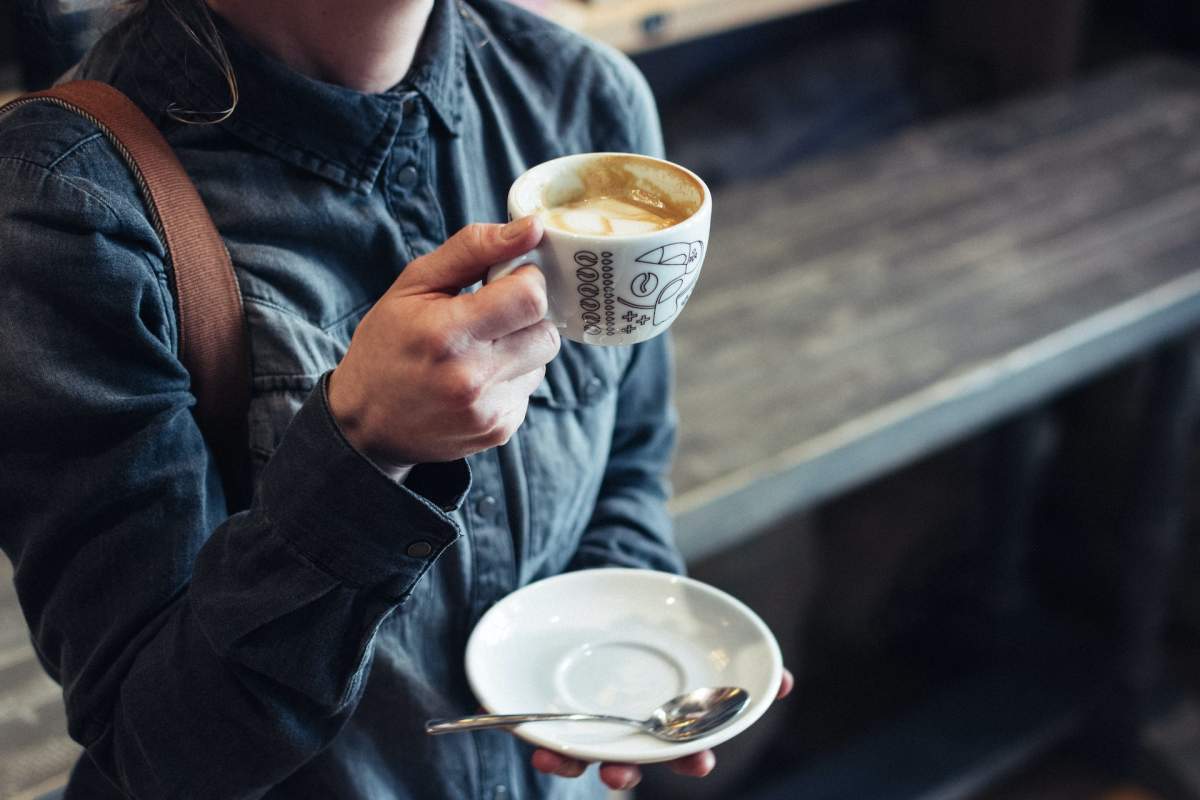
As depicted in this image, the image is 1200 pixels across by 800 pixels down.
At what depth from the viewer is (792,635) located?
2434 mm

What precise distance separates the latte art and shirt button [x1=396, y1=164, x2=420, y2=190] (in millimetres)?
143

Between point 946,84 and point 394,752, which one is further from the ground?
point 394,752

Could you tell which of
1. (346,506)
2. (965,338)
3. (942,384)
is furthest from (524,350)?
(965,338)

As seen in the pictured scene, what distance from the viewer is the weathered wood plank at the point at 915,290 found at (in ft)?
4.88

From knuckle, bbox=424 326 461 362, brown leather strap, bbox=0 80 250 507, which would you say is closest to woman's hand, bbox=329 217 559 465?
knuckle, bbox=424 326 461 362

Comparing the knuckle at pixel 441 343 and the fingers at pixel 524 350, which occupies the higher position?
the knuckle at pixel 441 343

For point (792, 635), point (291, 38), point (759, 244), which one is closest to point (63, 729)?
point (291, 38)

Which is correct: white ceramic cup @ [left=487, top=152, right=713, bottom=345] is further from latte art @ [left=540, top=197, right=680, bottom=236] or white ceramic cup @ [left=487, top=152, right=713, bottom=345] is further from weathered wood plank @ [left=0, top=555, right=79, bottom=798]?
weathered wood plank @ [left=0, top=555, right=79, bottom=798]

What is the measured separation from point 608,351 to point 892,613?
178 centimetres

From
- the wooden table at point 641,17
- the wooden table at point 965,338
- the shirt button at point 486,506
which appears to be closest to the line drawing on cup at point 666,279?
the shirt button at point 486,506

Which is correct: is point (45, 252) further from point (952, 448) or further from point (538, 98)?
point (952, 448)

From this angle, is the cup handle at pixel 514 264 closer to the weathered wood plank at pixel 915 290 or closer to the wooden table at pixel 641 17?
the weathered wood plank at pixel 915 290

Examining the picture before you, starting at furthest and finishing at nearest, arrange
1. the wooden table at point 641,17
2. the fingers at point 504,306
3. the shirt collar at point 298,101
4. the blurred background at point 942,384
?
1. the wooden table at point 641,17
2. the blurred background at point 942,384
3. the shirt collar at point 298,101
4. the fingers at point 504,306

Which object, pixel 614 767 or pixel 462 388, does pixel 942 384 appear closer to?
pixel 614 767
